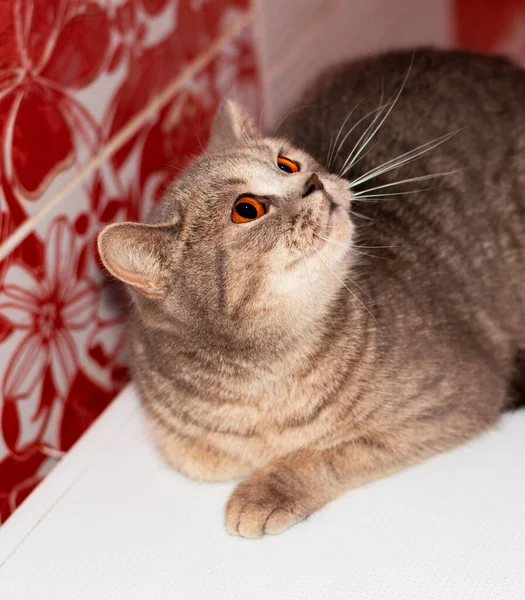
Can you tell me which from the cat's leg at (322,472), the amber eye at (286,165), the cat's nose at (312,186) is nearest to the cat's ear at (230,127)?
the amber eye at (286,165)

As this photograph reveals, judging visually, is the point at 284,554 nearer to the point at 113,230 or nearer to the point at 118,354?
the point at 113,230

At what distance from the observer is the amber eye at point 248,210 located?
1.18 m

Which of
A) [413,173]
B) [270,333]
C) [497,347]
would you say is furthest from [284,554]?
[413,173]

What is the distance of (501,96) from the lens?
1.67 m

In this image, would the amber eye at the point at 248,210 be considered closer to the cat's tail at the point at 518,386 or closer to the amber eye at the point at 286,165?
the amber eye at the point at 286,165

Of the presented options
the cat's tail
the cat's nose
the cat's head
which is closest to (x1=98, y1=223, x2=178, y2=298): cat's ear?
the cat's head

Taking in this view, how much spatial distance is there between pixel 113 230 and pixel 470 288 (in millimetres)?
749

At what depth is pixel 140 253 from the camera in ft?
3.78

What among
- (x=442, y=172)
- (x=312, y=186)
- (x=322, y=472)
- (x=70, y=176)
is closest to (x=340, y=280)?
(x=312, y=186)

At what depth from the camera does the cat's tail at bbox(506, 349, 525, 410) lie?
1489 millimetres

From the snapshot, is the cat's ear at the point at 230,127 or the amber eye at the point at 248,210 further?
the cat's ear at the point at 230,127

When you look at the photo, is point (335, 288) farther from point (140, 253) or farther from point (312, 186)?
point (140, 253)

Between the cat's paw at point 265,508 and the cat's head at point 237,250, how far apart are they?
10.7 inches

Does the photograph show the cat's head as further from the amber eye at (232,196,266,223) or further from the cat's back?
the cat's back
